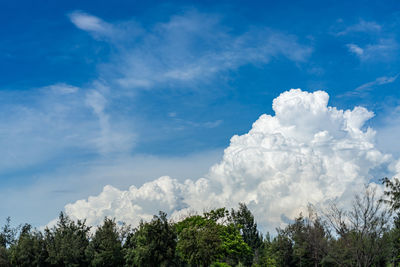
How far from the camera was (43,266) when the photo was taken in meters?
61.6

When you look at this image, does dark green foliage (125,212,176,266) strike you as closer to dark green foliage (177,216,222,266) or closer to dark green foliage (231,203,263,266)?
dark green foliage (177,216,222,266)

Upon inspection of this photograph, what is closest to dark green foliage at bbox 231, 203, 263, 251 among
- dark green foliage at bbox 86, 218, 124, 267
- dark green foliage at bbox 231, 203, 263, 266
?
dark green foliage at bbox 231, 203, 263, 266

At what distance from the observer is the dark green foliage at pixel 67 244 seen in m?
58.1

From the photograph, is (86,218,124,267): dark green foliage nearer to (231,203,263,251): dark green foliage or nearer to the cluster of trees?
the cluster of trees

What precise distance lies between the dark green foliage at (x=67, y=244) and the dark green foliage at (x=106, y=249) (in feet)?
5.84

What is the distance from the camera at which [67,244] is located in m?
58.4

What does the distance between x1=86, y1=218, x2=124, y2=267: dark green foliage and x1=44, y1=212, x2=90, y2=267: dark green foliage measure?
178 centimetres

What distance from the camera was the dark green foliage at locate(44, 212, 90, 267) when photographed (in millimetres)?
58112

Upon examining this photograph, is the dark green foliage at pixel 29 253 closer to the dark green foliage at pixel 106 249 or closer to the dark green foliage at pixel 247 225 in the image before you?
the dark green foliage at pixel 106 249

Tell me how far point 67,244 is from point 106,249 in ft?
22.3

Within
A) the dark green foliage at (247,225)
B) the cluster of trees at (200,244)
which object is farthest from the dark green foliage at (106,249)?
the dark green foliage at (247,225)

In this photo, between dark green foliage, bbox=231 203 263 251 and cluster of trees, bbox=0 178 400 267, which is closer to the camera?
cluster of trees, bbox=0 178 400 267

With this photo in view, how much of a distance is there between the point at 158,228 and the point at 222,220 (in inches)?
745

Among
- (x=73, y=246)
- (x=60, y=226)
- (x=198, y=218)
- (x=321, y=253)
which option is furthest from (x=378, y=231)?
(x=60, y=226)
